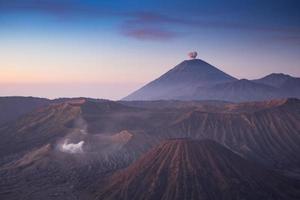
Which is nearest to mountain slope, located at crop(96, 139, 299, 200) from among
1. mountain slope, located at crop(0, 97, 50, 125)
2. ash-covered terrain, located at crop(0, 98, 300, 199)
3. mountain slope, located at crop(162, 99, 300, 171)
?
ash-covered terrain, located at crop(0, 98, 300, 199)

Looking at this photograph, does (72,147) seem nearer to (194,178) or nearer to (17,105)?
(194,178)

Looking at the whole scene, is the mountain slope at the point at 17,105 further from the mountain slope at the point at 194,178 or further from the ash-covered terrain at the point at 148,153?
the mountain slope at the point at 194,178

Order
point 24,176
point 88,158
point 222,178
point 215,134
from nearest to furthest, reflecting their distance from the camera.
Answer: point 222,178 → point 24,176 → point 88,158 → point 215,134

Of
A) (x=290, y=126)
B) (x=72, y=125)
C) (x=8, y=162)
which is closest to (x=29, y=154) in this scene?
A: (x=8, y=162)

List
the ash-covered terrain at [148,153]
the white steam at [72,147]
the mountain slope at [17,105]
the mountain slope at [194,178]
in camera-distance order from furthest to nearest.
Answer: the mountain slope at [17,105]
the white steam at [72,147]
the ash-covered terrain at [148,153]
the mountain slope at [194,178]

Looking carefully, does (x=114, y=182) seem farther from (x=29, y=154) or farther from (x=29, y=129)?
(x=29, y=129)

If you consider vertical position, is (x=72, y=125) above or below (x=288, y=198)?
above

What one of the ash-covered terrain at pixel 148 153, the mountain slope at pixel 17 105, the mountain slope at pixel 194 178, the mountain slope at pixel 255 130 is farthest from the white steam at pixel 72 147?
the mountain slope at pixel 17 105
